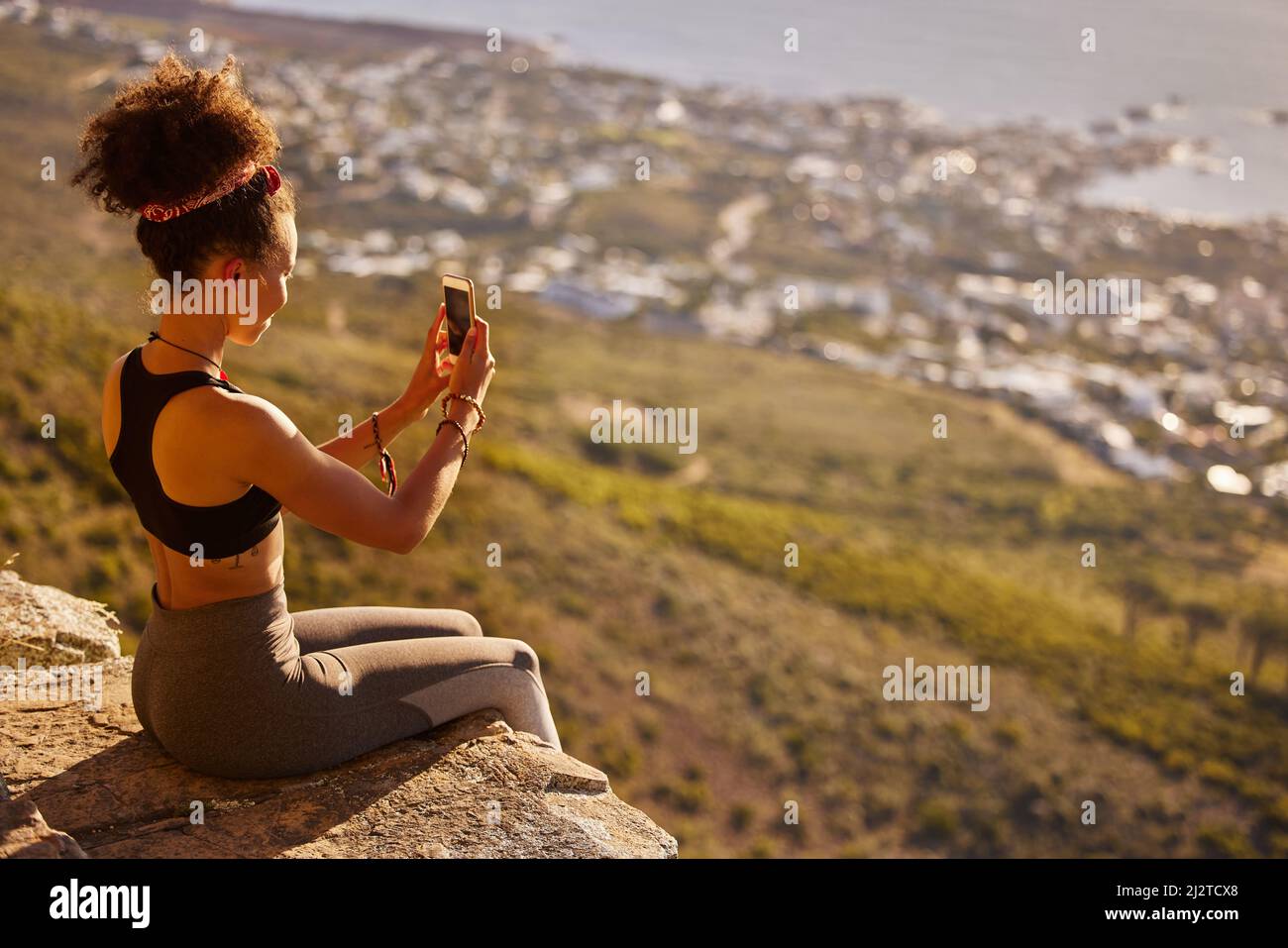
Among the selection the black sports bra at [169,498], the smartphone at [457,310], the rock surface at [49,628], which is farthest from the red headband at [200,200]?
the rock surface at [49,628]

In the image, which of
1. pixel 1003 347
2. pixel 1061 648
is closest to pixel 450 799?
pixel 1061 648

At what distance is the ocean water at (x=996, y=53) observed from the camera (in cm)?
10588

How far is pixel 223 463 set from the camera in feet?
8.14

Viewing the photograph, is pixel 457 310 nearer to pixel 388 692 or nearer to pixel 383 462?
pixel 383 462

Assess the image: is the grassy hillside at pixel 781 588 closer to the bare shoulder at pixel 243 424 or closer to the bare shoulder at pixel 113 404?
the bare shoulder at pixel 113 404

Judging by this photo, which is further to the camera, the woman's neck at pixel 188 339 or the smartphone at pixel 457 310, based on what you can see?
the smartphone at pixel 457 310

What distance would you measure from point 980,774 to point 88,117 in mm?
21024

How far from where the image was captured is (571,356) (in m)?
52.9

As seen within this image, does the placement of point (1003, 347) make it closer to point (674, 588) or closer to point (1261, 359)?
point (1261, 359)

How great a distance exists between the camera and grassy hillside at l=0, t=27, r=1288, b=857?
60.1ft

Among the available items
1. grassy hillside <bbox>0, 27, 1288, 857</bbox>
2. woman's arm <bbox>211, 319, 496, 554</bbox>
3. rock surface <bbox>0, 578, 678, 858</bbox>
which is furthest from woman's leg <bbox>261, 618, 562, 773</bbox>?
grassy hillside <bbox>0, 27, 1288, 857</bbox>

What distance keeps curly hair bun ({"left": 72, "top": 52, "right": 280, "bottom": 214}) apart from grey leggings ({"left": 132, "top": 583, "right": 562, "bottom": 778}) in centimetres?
100

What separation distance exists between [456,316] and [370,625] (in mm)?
959
